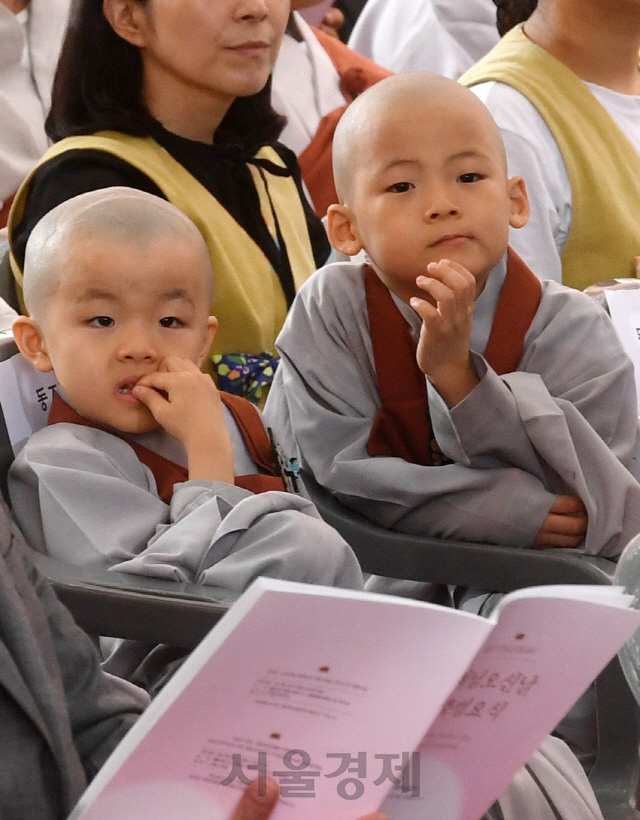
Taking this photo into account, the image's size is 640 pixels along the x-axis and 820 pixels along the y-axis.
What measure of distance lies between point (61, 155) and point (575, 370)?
0.81m

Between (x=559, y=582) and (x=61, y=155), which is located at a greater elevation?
(x=61, y=155)

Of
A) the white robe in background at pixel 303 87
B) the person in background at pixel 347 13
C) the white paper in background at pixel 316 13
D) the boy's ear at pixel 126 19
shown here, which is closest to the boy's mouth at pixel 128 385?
the boy's ear at pixel 126 19

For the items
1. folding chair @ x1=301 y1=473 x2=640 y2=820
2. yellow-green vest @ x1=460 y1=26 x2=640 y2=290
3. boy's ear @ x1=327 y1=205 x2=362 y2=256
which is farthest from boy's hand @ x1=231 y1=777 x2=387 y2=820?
yellow-green vest @ x1=460 y1=26 x2=640 y2=290

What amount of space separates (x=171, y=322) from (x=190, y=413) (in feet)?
0.38

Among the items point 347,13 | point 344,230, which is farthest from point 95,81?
point 347,13

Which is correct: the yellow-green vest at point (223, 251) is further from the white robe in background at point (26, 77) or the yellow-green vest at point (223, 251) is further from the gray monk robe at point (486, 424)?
the white robe in background at point (26, 77)

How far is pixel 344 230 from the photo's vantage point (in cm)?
154

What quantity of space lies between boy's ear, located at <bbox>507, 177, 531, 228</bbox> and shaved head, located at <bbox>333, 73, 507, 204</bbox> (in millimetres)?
44

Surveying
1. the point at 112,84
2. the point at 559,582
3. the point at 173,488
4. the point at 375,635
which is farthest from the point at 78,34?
the point at 375,635

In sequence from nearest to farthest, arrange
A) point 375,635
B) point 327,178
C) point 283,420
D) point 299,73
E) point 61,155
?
point 375,635 < point 283,420 < point 61,155 < point 327,178 < point 299,73

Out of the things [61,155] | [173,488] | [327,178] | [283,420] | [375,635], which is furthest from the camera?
[327,178]

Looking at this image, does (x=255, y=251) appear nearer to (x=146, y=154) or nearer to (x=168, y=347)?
(x=146, y=154)

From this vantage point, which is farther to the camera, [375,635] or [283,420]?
[283,420]

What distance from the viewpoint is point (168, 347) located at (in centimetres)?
133
